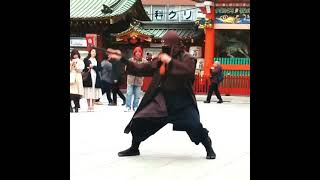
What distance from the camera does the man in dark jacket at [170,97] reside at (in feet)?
20.5

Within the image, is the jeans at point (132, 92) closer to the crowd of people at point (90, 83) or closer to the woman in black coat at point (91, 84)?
the crowd of people at point (90, 83)

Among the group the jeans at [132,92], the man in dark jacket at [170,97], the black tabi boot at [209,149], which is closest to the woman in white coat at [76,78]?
the jeans at [132,92]

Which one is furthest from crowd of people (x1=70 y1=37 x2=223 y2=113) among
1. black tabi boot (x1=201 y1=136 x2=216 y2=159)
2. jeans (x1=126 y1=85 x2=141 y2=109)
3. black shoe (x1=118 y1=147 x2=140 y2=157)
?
black tabi boot (x1=201 y1=136 x2=216 y2=159)

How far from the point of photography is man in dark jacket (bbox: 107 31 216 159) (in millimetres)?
6234

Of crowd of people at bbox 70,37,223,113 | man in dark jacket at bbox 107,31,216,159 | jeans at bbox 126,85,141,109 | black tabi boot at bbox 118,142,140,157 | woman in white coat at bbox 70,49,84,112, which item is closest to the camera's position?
man in dark jacket at bbox 107,31,216,159

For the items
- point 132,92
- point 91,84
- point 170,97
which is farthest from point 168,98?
point 91,84

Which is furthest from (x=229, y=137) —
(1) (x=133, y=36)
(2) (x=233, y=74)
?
(1) (x=133, y=36)

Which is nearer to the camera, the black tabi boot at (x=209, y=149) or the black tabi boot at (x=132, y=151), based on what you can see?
the black tabi boot at (x=209, y=149)

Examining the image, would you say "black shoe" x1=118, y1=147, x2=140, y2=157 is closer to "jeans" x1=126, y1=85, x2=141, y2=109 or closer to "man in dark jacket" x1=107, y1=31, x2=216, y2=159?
"man in dark jacket" x1=107, y1=31, x2=216, y2=159

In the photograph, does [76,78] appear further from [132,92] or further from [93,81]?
[132,92]

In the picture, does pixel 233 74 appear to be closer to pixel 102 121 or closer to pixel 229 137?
pixel 102 121

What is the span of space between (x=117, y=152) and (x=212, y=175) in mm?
1798

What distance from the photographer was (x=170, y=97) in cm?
639

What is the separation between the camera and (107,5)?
25.8m
